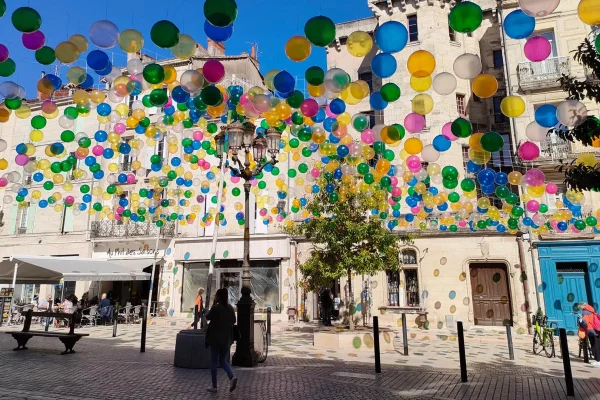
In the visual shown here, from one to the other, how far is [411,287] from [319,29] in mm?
14897

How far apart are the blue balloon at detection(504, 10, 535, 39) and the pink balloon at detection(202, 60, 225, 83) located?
14.2ft

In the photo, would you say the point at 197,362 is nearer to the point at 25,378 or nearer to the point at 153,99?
the point at 25,378

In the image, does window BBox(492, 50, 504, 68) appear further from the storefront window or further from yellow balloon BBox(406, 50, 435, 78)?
yellow balloon BBox(406, 50, 435, 78)

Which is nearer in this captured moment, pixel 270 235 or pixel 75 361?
pixel 75 361

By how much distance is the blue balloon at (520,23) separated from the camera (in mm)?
5355

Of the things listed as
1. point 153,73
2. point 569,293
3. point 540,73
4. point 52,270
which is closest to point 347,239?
point 153,73

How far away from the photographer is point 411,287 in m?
18.4

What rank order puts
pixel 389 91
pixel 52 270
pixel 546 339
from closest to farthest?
pixel 389 91 → pixel 546 339 → pixel 52 270

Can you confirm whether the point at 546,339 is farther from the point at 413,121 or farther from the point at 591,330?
the point at 413,121

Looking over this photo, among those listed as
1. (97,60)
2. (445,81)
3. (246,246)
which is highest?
(97,60)

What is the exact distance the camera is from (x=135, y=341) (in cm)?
1253

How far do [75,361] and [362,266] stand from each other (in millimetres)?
7411

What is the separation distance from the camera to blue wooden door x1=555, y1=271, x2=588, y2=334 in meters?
15.9

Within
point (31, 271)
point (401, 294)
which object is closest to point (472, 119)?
point (401, 294)
